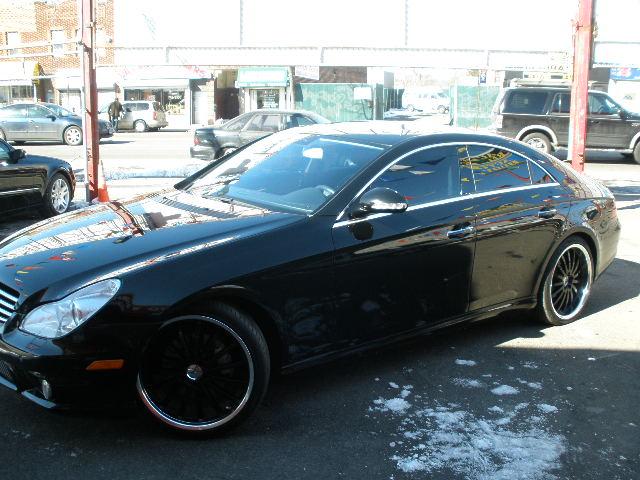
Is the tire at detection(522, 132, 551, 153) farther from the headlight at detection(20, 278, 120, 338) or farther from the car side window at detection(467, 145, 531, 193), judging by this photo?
the headlight at detection(20, 278, 120, 338)

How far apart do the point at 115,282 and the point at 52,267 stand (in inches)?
15.4

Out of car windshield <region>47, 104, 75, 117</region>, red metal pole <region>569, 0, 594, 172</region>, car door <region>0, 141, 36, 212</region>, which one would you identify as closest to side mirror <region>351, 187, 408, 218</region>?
car door <region>0, 141, 36, 212</region>

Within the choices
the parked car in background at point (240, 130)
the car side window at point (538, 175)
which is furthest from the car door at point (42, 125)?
the car side window at point (538, 175)

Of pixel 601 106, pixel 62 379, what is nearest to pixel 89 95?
pixel 62 379

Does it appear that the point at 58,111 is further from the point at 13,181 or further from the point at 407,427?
the point at 407,427

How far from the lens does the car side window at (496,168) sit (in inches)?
196

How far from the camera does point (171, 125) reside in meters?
42.4

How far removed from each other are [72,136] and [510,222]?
23.6 metres

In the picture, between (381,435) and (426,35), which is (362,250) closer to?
(381,435)

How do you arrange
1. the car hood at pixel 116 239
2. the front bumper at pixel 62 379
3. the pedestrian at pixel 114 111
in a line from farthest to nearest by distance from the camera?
the pedestrian at pixel 114 111, the car hood at pixel 116 239, the front bumper at pixel 62 379

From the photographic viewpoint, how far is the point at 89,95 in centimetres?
950

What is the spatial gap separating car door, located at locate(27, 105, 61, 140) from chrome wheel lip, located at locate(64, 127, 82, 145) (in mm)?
277

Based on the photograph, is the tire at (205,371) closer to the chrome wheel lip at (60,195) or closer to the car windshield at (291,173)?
the car windshield at (291,173)

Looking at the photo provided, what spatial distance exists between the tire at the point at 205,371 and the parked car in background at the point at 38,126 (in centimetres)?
2398
